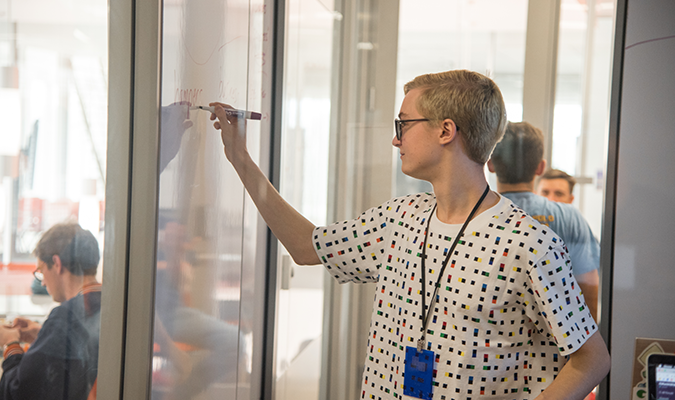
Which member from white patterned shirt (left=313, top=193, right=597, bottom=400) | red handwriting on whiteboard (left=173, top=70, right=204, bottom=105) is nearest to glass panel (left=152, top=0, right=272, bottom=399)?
red handwriting on whiteboard (left=173, top=70, right=204, bottom=105)

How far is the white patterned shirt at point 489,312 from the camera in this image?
1.26 m

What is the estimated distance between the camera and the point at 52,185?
1003mm

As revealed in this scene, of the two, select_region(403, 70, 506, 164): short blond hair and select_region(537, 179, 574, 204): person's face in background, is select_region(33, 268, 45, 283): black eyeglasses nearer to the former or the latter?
select_region(403, 70, 506, 164): short blond hair

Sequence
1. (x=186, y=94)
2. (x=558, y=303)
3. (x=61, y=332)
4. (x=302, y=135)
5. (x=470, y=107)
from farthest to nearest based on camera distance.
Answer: (x=302, y=135) → (x=186, y=94) → (x=470, y=107) → (x=558, y=303) → (x=61, y=332)

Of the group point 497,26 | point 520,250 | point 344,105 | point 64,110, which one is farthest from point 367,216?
point 497,26

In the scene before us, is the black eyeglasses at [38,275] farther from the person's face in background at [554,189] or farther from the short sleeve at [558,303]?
the person's face in background at [554,189]

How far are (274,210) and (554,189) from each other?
1.15 metres

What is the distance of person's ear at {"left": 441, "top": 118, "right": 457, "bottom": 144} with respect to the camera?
1392 mm

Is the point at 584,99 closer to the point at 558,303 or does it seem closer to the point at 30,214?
the point at 558,303

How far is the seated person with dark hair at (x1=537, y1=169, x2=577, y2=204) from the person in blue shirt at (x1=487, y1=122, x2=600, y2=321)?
0.06ft

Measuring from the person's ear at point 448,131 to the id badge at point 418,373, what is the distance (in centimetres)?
49

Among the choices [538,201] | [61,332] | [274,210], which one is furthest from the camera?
[538,201]

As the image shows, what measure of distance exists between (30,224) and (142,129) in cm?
40

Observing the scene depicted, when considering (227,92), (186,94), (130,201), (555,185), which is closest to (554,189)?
(555,185)
